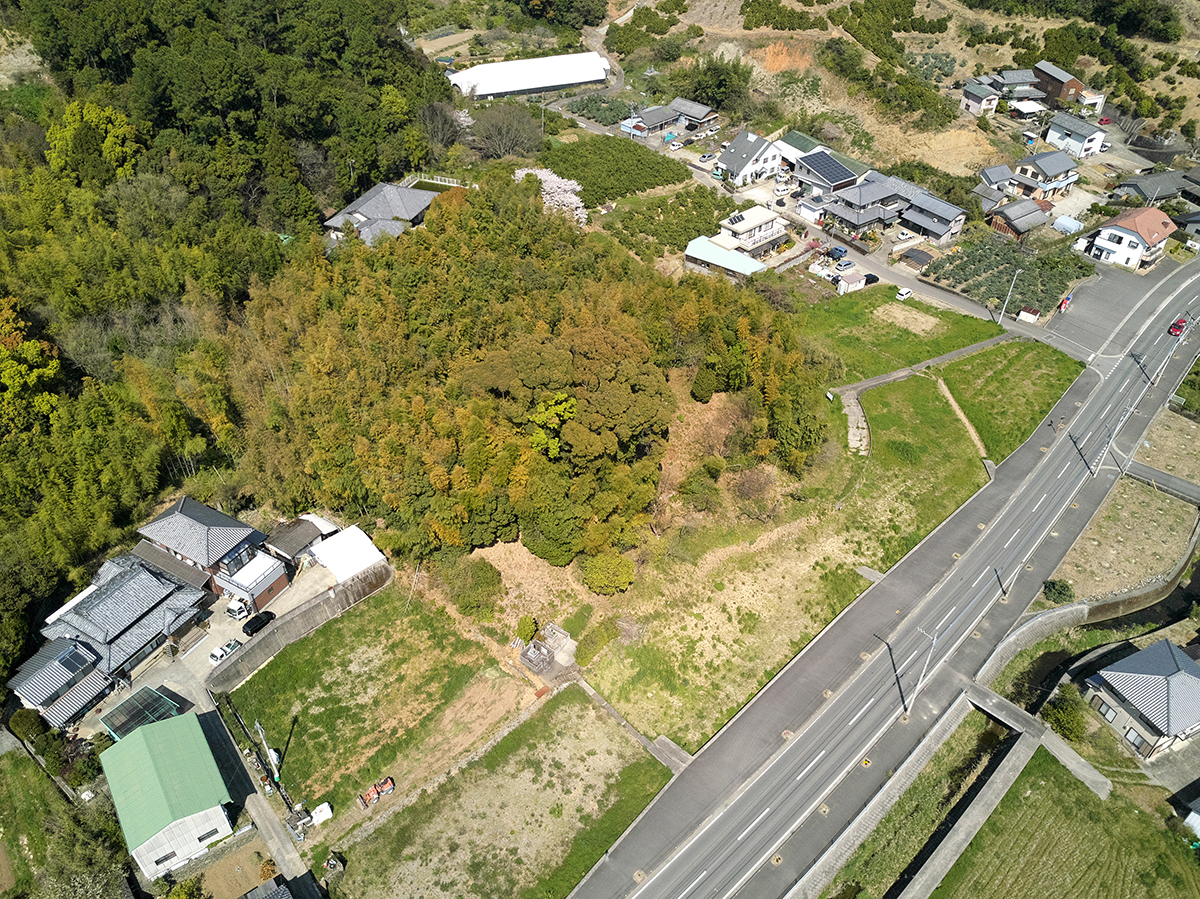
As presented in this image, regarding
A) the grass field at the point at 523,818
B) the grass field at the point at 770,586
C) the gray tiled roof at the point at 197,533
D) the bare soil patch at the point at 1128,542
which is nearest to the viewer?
the grass field at the point at 523,818

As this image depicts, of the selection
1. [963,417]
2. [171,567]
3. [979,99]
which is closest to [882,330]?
[963,417]

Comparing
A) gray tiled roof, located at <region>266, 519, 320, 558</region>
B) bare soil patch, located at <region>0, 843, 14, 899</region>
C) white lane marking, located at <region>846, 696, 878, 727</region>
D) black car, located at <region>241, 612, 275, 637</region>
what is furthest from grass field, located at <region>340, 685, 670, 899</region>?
gray tiled roof, located at <region>266, 519, 320, 558</region>

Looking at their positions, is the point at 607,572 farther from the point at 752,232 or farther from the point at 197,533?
the point at 752,232

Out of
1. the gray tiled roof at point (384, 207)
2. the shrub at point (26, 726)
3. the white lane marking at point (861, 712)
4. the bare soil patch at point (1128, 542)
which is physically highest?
the gray tiled roof at point (384, 207)

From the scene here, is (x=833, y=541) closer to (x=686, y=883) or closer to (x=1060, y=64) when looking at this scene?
(x=686, y=883)

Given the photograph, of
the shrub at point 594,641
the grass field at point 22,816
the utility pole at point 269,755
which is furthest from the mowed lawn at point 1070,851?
the grass field at point 22,816

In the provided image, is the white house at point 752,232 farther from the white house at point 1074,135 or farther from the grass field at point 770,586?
the white house at point 1074,135

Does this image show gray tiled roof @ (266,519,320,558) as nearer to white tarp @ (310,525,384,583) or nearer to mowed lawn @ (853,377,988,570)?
white tarp @ (310,525,384,583)
